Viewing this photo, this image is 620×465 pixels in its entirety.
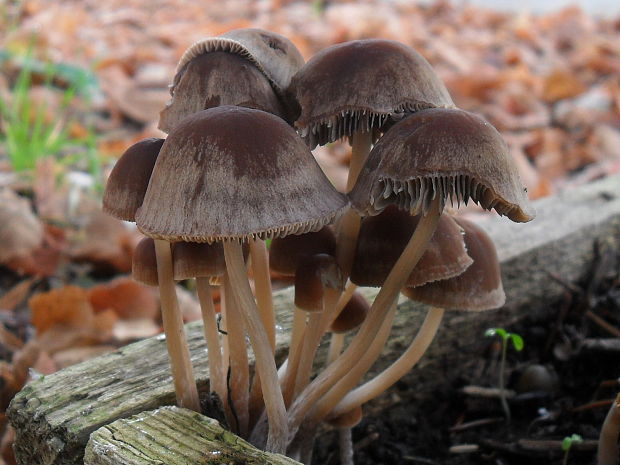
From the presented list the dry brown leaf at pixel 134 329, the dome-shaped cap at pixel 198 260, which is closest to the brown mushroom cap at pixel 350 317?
the dome-shaped cap at pixel 198 260

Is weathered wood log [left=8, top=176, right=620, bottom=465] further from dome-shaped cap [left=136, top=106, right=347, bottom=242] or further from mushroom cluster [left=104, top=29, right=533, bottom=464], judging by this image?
dome-shaped cap [left=136, top=106, right=347, bottom=242]

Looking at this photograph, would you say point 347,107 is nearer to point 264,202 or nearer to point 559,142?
point 264,202

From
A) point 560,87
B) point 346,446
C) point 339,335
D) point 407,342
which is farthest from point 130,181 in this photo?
point 560,87


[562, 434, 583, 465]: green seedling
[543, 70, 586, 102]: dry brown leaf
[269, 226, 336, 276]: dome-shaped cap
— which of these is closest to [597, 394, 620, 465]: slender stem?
[562, 434, 583, 465]: green seedling

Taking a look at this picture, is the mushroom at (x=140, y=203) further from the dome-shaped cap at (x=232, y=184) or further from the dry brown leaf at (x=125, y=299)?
the dry brown leaf at (x=125, y=299)

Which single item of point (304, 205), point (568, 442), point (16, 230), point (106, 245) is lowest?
point (568, 442)

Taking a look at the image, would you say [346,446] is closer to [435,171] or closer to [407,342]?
[407,342]
